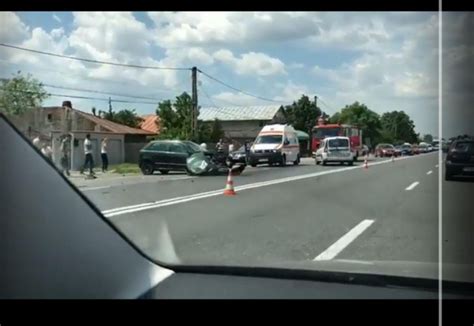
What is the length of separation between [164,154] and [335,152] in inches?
74.1

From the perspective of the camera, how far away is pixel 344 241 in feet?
12.4

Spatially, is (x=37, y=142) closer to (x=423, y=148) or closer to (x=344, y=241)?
(x=423, y=148)

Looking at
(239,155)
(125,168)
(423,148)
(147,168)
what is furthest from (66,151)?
(423,148)

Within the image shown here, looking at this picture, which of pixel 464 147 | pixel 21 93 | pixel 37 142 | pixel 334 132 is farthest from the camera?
pixel 334 132

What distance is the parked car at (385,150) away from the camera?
3092mm

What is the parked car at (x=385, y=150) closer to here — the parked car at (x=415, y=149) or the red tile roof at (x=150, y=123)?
the parked car at (x=415, y=149)

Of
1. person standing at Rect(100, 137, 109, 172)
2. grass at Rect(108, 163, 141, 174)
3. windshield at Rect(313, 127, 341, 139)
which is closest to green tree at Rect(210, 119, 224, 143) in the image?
grass at Rect(108, 163, 141, 174)

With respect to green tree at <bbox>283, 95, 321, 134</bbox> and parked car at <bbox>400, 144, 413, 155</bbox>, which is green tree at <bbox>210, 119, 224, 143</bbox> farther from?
parked car at <bbox>400, 144, 413, 155</bbox>

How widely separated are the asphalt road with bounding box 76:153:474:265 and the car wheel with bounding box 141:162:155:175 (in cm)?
5

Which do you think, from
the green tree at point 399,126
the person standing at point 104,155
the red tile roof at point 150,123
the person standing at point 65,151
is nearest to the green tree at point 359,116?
the green tree at point 399,126
